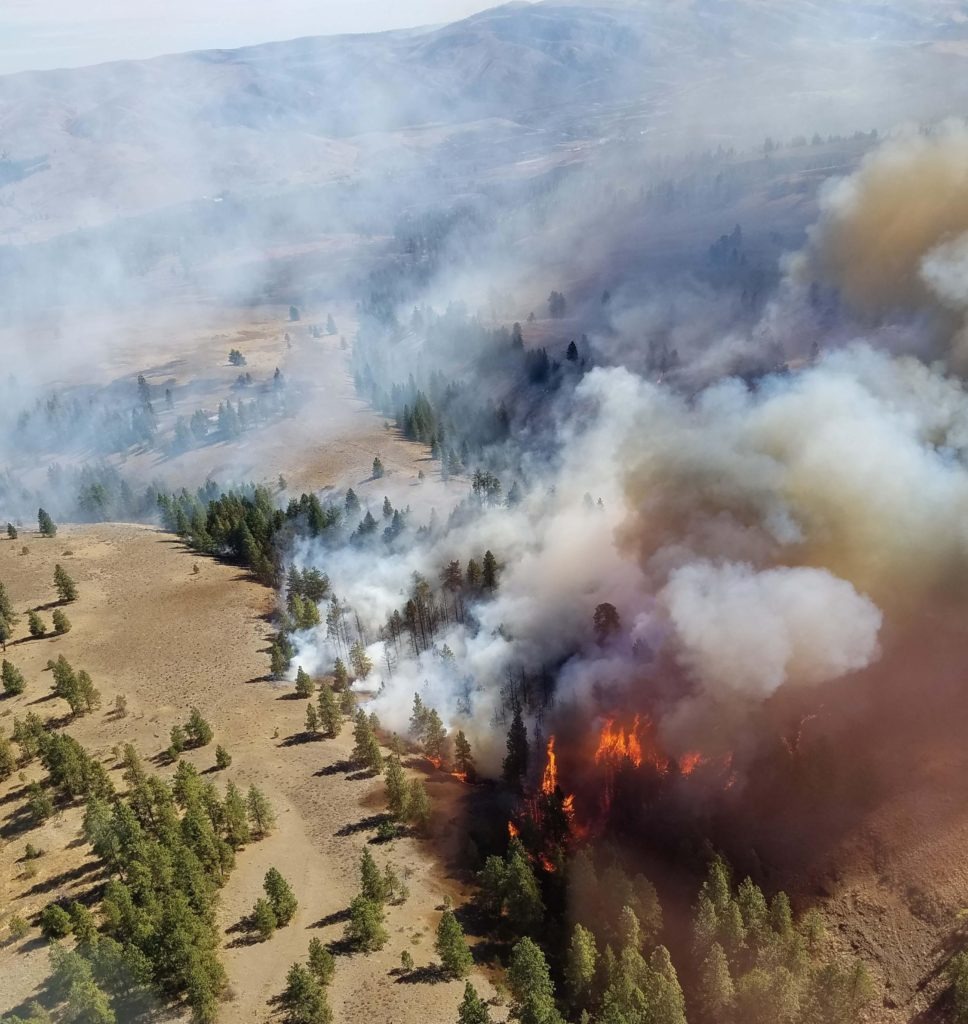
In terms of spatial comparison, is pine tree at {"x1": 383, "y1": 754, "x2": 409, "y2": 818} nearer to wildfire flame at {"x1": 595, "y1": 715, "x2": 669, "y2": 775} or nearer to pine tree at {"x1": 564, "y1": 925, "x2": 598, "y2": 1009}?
wildfire flame at {"x1": 595, "y1": 715, "x2": 669, "y2": 775}

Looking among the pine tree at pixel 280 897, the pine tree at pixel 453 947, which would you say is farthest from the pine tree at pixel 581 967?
the pine tree at pixel 280 897

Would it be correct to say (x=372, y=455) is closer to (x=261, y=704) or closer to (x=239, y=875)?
(x=261, y=704)

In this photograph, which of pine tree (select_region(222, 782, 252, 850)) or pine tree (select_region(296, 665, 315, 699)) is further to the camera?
pine tree (select_region(296, 665, 315, 699))

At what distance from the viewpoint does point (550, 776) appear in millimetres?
68562

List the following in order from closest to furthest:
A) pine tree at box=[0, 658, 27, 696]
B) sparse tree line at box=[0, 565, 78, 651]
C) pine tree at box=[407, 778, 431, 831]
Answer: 1. pine tree at box=[407, 778, 431, 831]
2. pine tree at box=[0, 658, 27, 696]
3. sparse tree line at box=[0, 565, 78, 651]

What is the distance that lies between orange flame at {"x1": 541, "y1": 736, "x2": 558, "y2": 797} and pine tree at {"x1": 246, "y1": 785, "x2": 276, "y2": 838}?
21073 mm

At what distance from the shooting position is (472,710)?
77.7m

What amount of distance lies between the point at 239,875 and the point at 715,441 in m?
61.7

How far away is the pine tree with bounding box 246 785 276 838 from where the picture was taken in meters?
60.4

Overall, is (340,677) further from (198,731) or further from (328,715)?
(198,731)

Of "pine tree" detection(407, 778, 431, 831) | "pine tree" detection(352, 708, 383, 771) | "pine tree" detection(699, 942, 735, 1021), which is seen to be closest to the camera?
"pine tree" detection(699, 942, 735, 1021)

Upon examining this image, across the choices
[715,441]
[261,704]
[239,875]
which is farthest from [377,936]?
[715,441]

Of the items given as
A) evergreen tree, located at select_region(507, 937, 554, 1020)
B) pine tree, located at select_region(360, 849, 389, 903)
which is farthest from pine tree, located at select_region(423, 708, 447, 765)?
evergreen tree, located at select_region(507, 937, 554, 1020)

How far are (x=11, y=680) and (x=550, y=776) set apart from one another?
1964 inches
